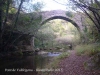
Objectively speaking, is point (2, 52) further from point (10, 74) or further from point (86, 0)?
point (86, 0)

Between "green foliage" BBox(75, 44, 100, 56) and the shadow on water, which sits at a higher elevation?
"green foliage" BBox(75, 44, 100, 56)

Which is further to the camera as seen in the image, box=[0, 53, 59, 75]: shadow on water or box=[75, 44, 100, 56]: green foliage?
box=[75, 44, 100, 56]: green foliage

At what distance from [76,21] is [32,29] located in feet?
31.5

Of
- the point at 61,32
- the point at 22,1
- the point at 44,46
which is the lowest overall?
the point at 44,46

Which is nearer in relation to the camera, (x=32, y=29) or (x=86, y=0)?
(x=86, y=0)

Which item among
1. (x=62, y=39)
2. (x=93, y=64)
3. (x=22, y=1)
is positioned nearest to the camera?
(x=93, y=64)

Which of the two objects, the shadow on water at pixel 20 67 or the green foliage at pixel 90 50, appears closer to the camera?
the shadow on water at pixel 20 67

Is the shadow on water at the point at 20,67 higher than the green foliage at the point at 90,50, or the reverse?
the green foliage at the point at 90,50

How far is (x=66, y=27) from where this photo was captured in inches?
1362

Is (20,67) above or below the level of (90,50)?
below

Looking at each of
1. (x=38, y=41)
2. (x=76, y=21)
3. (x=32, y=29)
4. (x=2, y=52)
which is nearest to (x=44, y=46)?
(x=38, y=41)

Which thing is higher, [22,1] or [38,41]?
[22,1]

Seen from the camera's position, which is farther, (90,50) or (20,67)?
(20,67)

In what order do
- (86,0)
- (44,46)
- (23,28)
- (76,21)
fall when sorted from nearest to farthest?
1. (86,0)
2. (23,28)
3. (76,21)
4. (44,46)
